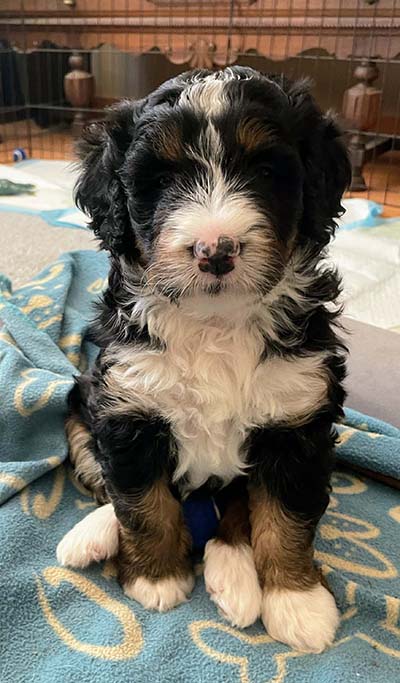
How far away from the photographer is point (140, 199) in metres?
1.22

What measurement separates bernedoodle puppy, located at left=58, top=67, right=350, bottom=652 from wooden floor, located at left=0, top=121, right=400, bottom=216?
2.78m

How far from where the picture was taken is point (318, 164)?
1255mm

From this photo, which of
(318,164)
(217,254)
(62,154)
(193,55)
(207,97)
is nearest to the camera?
(217,254)

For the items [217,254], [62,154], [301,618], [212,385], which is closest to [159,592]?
[301,618]

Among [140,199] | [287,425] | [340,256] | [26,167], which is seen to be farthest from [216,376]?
[26,167]

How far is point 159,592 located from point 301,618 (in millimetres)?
254

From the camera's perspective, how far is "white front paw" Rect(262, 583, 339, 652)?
1.24 meters

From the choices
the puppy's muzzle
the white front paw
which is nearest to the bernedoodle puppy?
the white front paw

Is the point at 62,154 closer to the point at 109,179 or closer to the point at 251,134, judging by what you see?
the point at 109,179

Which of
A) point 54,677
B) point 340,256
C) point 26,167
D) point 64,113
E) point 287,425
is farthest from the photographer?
point 64,113

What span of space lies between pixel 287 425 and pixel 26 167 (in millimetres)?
3800

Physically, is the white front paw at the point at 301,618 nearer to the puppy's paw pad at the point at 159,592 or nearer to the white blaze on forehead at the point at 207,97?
the puppy's paw pad at the point at 159,592

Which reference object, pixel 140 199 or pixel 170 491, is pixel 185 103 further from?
pixel 170 491

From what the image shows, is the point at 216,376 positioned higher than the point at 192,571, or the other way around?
the point at 216,376
